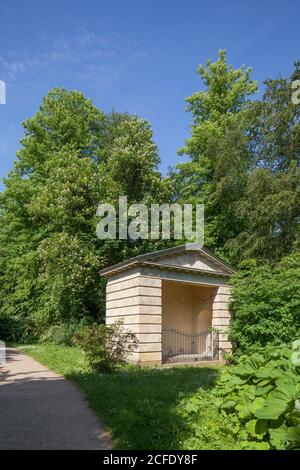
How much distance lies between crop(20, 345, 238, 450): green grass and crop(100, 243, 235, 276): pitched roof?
389 cm

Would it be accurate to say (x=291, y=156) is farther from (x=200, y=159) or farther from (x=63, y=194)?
(x=63, y=194)

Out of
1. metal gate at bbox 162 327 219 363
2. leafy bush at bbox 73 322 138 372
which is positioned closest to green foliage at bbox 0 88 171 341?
metal gate at bbox 162 327 219 363

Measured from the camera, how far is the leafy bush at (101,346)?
37.9ft

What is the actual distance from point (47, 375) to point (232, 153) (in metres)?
17.2

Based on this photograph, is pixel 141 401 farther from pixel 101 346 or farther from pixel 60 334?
Answer: pixel 60 334

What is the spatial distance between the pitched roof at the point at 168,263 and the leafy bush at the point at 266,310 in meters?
1.18

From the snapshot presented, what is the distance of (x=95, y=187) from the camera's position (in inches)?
953

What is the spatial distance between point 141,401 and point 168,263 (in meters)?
7.78

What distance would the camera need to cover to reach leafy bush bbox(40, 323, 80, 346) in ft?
72.0

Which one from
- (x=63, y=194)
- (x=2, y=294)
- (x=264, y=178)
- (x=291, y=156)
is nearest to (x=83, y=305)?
(x=63, y=194)

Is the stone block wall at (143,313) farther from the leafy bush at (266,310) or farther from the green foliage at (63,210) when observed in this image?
the green foliage at (63,210)

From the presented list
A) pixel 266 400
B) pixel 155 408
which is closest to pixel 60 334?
pixel 155 408

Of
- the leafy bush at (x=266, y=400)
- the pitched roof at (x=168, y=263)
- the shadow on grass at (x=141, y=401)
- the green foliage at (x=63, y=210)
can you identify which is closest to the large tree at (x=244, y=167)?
the green foliage at (x=63, y=210)

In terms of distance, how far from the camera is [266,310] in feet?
48.3
